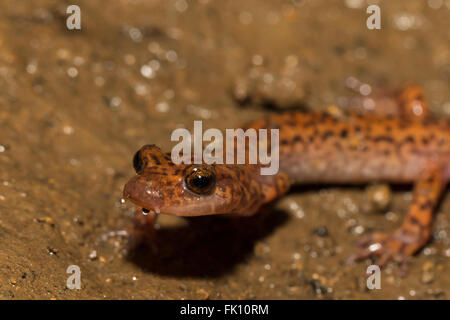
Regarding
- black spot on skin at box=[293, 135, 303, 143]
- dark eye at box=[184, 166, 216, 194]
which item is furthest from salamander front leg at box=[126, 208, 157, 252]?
black spot on skin at box=[293, 135, 303, 143]

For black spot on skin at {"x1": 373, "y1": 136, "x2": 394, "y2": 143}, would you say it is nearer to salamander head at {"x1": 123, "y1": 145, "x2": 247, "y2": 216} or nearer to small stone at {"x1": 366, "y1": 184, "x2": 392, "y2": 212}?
small stone at {"x1": 366, "y1": 184, "x2": 392, "y2": 212}

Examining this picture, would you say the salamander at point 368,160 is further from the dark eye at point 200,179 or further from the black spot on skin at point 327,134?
the dark eye at point 200,179

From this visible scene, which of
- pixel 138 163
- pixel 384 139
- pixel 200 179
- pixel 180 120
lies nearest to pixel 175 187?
pixel 200 179

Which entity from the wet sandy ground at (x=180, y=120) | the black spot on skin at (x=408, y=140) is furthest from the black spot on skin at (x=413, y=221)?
the black spot on skin at (x=408, y=140)

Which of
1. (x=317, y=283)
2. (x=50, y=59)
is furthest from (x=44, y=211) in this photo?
(x=317, y=283)

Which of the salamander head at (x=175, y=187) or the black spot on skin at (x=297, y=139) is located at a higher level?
the black spot on skin at (x=297, y=139)

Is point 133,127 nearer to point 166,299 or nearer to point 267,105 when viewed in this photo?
point 267,105
